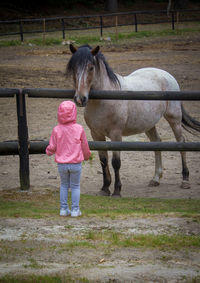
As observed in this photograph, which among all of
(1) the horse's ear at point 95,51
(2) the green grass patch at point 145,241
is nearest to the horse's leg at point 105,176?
(1) the horse's ear at point 95,51

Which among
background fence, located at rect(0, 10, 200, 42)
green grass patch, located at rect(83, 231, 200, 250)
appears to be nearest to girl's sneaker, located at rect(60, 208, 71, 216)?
green grass patch, located at rect(83, 231, 200, 250)

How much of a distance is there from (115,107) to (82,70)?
0.86m

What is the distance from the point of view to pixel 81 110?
480 inches

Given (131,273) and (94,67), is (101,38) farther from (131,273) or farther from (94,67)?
(131,273)

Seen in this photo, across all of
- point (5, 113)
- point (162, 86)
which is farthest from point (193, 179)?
point (5, 113)

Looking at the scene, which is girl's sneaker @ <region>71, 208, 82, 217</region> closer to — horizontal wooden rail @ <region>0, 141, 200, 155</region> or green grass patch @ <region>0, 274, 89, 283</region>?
horizontal wooden rail @ <region>0, 141, 200, 155</region>

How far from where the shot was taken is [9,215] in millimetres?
4910

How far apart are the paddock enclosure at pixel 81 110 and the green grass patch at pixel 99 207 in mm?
699

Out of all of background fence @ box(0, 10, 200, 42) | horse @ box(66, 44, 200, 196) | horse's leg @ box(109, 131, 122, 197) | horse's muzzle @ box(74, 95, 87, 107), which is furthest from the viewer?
background fence @ box(0, 10, 200, 42)

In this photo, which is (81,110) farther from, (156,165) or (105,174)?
(105,174)

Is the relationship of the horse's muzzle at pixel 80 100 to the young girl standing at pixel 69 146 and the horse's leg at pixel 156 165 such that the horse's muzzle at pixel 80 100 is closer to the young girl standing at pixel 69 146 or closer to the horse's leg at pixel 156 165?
the young girl standing at pixel 69 146

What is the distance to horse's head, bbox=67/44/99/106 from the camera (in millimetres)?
5906

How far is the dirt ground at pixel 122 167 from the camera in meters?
3.64

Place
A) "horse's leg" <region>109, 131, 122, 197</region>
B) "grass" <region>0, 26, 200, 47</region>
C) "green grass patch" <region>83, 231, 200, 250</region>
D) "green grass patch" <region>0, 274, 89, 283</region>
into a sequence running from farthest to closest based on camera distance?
1. "grass" <region>0, 26, 200, 47</region>
2. "horse's leg" <region>109, 131, 122, 197</region>
3. "green grass patch" <region>83, 231, 200, 250</region>
4. "green grass patch" <region>0, 274, 89, 283</region>
